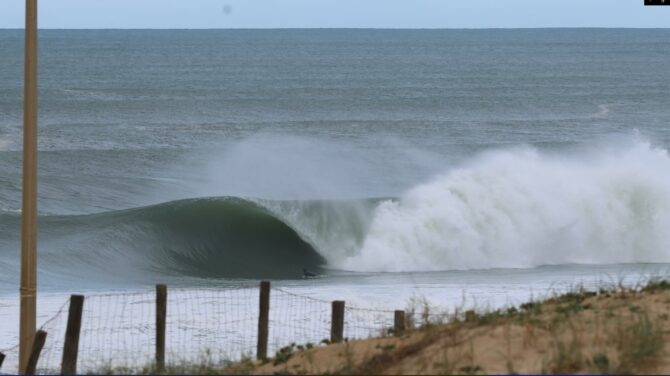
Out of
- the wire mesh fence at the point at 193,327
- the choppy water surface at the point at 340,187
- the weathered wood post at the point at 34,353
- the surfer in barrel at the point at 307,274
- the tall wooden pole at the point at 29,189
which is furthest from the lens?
the choppy water surface at the point at 340,187

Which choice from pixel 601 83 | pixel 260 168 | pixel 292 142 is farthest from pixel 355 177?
pixel 601 83

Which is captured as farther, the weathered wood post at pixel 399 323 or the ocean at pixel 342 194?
the ocean at pixel 342 194

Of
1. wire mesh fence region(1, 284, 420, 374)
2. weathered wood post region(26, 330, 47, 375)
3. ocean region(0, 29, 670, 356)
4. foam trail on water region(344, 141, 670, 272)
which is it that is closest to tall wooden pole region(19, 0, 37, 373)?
weathered wood post region(26, 330, 47, 375)

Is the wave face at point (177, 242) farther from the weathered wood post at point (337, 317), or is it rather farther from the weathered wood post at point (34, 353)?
the weathered wood post at point (337, 317)

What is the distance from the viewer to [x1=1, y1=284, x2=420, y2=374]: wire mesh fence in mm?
14922

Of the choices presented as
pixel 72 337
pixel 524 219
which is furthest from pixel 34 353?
pixel 524 219

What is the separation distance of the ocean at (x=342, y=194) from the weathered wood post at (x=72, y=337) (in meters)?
5.57

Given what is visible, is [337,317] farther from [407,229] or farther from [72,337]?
[407,229]

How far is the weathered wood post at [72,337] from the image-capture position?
11.9 m

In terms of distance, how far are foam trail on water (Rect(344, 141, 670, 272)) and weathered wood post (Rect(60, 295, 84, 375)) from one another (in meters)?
15.7

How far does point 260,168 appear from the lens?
1746 inches

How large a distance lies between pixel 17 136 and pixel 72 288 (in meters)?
33.6

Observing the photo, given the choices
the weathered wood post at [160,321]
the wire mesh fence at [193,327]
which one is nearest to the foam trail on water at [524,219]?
the wire mesh fence at [193,327]

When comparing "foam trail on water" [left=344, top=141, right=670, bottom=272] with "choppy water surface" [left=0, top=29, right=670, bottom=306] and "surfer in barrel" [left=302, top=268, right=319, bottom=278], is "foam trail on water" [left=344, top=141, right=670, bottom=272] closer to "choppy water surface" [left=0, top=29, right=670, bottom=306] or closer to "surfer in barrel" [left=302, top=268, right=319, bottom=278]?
"choppy water surface" [left=0, top=29, right=670, bottom=306]
